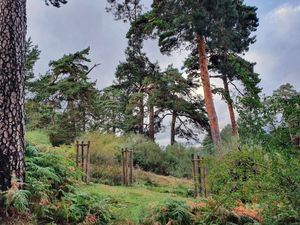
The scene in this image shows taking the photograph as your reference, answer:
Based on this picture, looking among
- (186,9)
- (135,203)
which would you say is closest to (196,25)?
(186,9)

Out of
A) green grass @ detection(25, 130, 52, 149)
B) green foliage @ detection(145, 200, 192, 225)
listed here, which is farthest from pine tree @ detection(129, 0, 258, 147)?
green foliage @ detection(145, 200, 192, 225)

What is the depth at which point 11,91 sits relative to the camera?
243 inches

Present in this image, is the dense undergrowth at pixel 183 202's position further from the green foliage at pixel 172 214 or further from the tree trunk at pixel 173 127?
the tree trunk at pixel 173 127

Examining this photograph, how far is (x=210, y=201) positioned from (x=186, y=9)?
9.92m

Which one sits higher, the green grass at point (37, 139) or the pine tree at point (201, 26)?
the pine tree at point (201, 26)

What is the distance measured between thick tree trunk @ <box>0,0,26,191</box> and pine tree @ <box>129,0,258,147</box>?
9.63 metres

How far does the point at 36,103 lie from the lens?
22.0m

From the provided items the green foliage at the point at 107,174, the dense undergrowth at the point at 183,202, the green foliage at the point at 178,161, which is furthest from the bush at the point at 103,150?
the dense undergrowth at the point at 183,202

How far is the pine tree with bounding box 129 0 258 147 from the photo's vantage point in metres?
15.4

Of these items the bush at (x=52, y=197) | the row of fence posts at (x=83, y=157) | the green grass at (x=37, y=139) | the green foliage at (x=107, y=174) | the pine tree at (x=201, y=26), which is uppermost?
the pine tree at (x=201, y=26)

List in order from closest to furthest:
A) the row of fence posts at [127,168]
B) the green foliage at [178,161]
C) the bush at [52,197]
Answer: the bush at [52,197] → the row of fence posts at [127,168] → the green foliage at [178,161]

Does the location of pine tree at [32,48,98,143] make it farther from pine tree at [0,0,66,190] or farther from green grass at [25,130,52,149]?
pine tree at [0,0,66,190]

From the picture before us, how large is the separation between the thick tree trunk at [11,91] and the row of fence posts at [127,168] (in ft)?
25.6

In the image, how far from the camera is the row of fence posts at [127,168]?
13.9 meters
